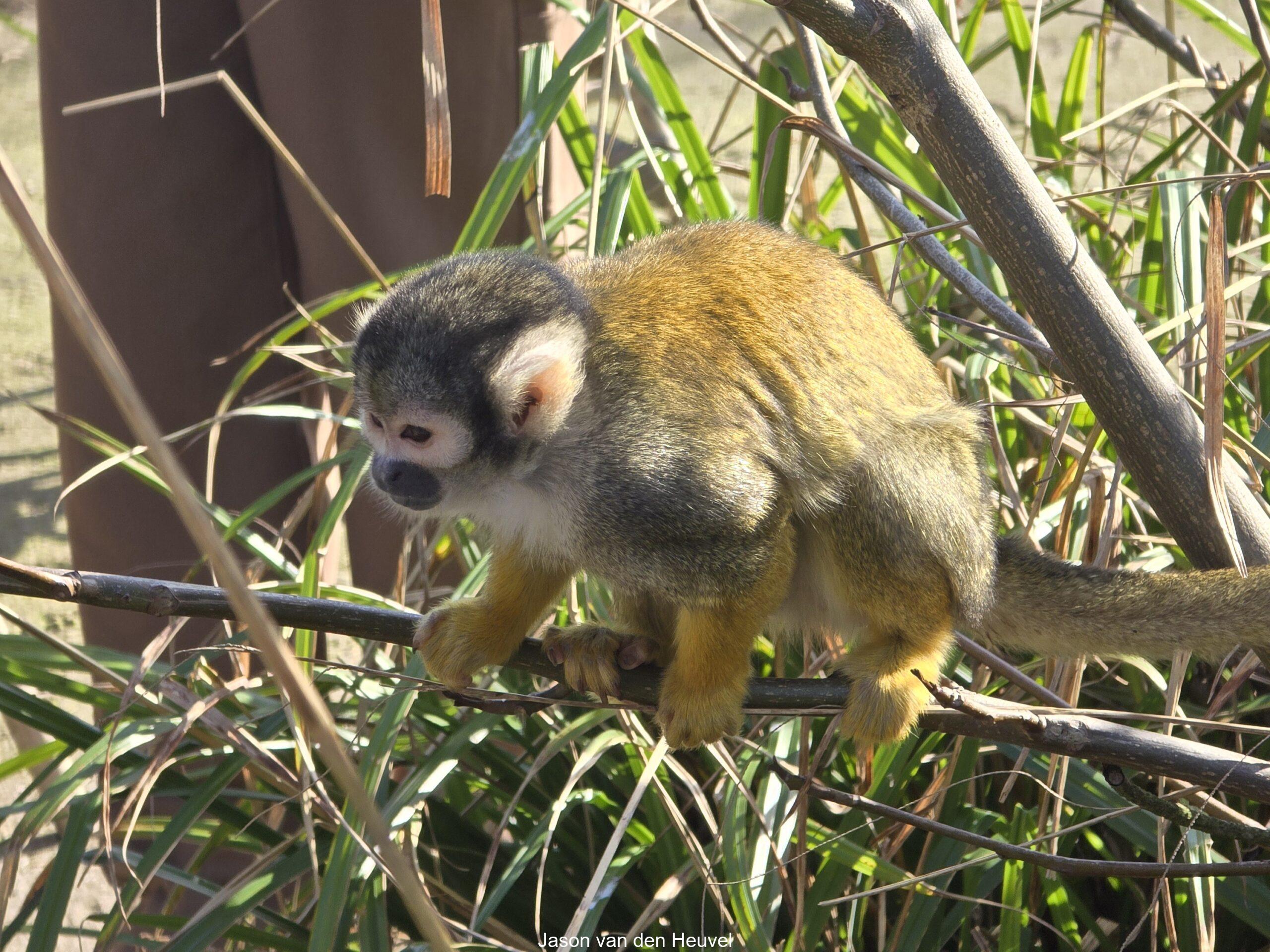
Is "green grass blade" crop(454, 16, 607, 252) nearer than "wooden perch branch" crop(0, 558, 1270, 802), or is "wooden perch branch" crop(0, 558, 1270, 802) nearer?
"wooden perch branch" crop(0, 558, 1270, 802)

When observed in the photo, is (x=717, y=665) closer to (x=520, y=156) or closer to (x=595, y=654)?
(x=595, y=654)

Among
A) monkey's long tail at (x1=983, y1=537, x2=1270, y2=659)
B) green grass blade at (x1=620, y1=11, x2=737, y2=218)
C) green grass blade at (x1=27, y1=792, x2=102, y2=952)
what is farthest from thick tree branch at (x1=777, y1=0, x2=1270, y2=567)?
green grass blade at (x1=27, y1=792, x2=102, y2=952)

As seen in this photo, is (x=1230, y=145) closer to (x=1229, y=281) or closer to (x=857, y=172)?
(x=1229, y=281)

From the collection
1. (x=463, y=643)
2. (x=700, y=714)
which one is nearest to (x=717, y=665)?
(x=700, y=714)

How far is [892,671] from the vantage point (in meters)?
2.03

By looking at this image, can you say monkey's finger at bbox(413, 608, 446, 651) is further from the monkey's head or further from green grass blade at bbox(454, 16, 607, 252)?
green grass blade at bbox(454, 16, 607, 252)

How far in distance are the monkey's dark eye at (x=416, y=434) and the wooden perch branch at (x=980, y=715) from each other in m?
0.48

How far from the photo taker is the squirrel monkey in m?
1.87

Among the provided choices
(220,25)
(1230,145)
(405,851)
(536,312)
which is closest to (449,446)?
(536,312)

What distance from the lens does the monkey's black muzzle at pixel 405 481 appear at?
1.88 metres

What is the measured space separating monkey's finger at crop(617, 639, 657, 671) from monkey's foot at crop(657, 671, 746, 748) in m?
0.22

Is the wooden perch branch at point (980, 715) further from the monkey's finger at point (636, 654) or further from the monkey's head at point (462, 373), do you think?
the monkey's finger at point (636, 654)

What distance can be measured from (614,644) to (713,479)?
1.36 ft

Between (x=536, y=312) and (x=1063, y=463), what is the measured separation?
134 cm
